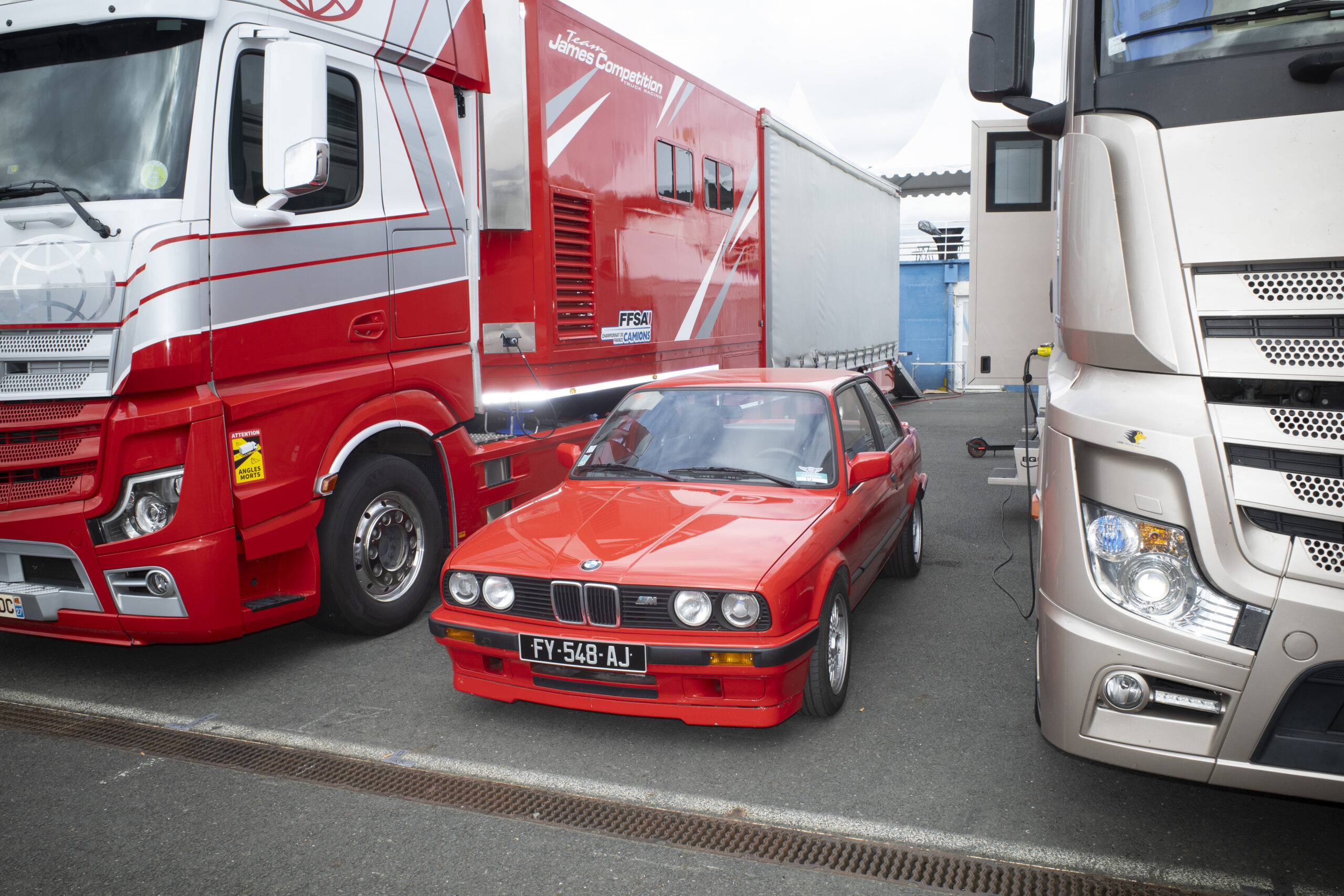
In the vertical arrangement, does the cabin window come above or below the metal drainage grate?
above

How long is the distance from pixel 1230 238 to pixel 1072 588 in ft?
3.42

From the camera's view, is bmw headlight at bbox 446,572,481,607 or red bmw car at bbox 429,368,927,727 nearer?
red bmw car at bbox 429,368,927,727

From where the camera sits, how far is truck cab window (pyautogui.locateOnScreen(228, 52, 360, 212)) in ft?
14.3

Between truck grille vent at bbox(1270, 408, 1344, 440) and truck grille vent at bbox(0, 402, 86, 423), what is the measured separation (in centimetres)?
442

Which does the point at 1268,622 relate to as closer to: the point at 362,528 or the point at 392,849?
the point at 392,849

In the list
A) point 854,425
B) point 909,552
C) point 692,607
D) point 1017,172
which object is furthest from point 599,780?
point 1017,172

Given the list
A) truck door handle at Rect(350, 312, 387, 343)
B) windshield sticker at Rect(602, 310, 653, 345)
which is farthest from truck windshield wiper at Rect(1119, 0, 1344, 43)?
windshield sticker at Rect(602, 310, 653, 345)

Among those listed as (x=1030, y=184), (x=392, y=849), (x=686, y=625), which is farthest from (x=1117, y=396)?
(x=1030, y=184)

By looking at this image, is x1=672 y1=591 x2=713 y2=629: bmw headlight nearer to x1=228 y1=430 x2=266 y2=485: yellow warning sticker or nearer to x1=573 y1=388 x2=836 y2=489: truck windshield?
x1=573 y1=388 x2=836 y2=489: truck windshield

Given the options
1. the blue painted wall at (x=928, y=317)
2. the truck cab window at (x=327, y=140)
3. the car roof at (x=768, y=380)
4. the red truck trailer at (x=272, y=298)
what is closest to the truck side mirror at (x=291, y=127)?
the red truck trailer at (x=272, y=298)

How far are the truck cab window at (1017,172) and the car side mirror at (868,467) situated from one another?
9.52 ft

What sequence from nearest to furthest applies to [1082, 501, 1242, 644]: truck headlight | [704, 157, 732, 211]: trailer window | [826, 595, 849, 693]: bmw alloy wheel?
[1082, 501, 1242, 644]: truck headlight < [826, 595, 849, 693]: bmw alloy wheel < [704, 157, 732, 211]: trailer window

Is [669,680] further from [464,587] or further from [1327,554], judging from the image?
[1327,554]

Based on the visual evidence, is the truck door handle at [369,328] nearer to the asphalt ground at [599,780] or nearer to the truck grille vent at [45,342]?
the truck grille vent at [45,342]
